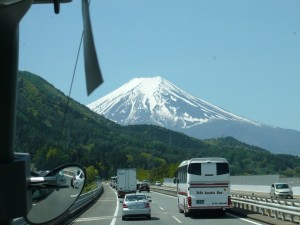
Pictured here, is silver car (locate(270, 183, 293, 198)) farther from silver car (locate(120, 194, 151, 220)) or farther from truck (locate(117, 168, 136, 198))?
silver car (locate(120, 194, 151, 220))

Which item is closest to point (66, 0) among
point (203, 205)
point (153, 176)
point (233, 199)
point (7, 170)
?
point (7, 170)

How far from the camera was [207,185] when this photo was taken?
93.8 ft

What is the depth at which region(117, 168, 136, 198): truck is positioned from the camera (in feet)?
209

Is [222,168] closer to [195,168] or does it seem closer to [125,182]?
[195,168]

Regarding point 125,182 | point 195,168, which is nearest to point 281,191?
point 195,168

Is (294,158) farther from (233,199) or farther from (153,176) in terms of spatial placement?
(233,199)

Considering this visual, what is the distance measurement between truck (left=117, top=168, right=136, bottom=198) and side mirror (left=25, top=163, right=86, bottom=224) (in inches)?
2336

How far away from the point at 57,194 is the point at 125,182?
61.3 metres

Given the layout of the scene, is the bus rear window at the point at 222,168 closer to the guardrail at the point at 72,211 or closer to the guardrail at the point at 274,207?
the guardrail at the point at 274,207

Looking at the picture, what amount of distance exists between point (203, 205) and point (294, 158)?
156679mm

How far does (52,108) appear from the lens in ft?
17.1

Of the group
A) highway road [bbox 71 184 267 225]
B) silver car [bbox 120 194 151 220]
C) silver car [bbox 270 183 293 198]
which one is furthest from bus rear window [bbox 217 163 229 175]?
silver car [bbox 270 183 293 198]

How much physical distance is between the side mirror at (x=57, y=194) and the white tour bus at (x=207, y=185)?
2470 cm

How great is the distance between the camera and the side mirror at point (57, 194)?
3764 millimetres
